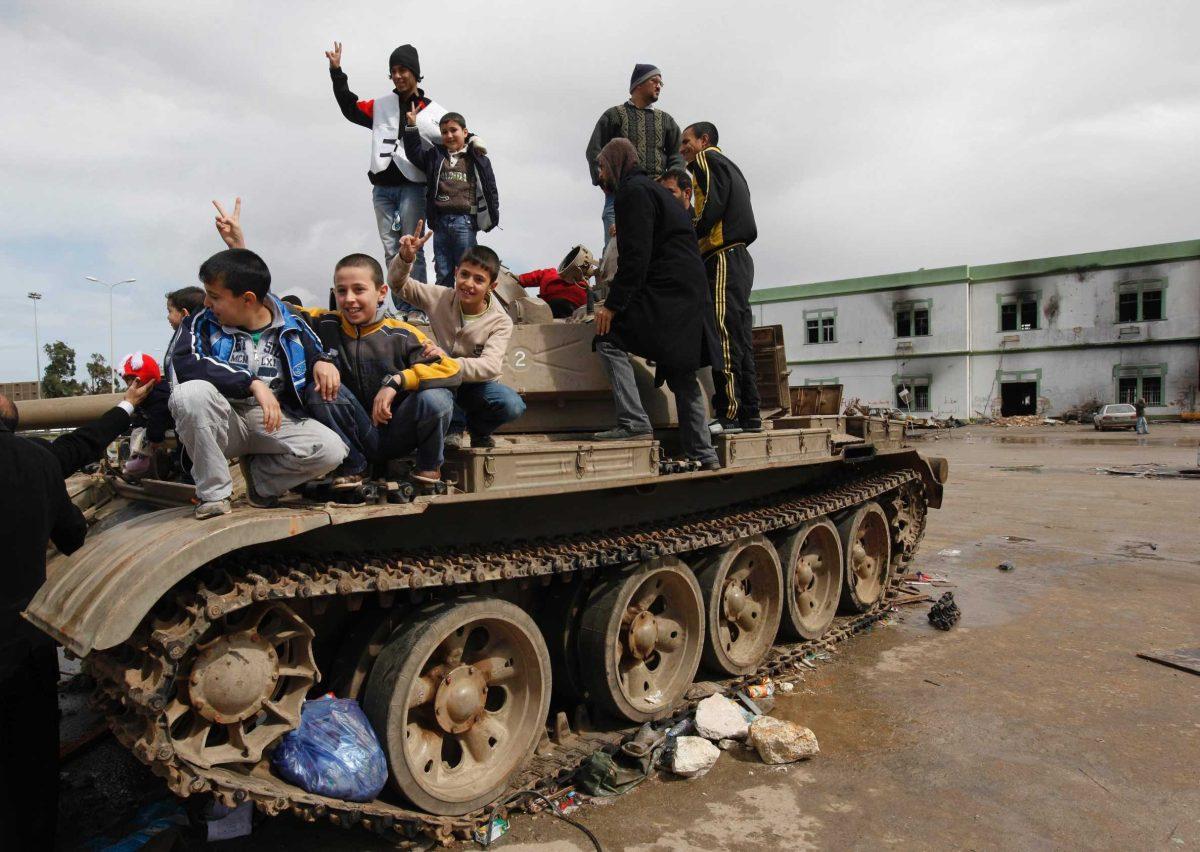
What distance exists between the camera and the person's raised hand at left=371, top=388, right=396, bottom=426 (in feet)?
11.9

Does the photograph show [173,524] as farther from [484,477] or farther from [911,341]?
[911,341]

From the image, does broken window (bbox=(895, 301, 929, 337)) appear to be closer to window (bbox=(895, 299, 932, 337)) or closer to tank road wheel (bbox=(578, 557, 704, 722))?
window (bbox=(895, 299, 932, 337))

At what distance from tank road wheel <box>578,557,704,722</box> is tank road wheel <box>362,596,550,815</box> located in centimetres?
47

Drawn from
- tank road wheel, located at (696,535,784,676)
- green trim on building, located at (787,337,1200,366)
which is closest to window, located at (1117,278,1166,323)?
green trim on building, located at (787,337,1200,366)

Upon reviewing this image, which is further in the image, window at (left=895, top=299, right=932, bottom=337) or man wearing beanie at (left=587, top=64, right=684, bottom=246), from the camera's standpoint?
window at (left=895, top=299, right=932, bottom=337)

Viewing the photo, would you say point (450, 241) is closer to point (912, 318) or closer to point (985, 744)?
point (985, 744)

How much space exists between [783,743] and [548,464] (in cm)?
207

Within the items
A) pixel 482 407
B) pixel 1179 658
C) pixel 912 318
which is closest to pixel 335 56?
pixel 482 407

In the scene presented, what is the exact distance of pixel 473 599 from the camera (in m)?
4.02

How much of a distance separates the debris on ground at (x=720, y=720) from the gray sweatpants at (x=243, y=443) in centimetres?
281

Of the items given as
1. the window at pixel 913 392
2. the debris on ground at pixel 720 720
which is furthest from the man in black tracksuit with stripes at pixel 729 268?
the window at pixel 913 392

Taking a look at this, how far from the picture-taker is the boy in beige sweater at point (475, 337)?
418cm

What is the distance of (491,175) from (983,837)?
5.24 m

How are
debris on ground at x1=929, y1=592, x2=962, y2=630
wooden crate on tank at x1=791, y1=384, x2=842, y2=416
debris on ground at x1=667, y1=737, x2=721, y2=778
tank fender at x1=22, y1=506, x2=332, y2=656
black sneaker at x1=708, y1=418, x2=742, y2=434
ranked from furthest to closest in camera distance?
1. wooden crate on tank at x1=791, y1=384, x2=842, y2=416
2. debris on ground at x1=929, y1=592, x2=962, y2=630
3. black sneaker at x1=708, y1=418, x2=742, y2=434
4. debris on ground at x1=667, y1=737, x2=721, y2=778
5. tank fender at x1=22, y1=506, x2=332, y2=656
